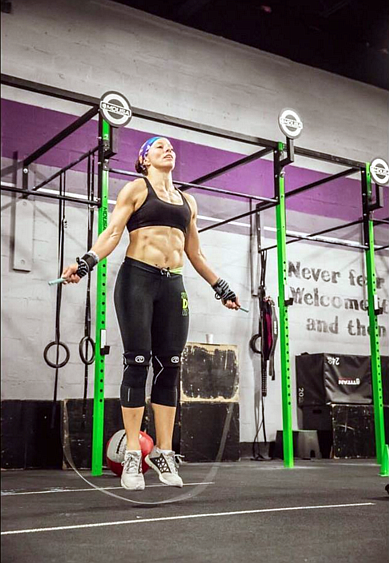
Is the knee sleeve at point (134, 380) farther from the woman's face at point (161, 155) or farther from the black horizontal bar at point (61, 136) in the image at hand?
the black horizontal bar at point (61, 136)

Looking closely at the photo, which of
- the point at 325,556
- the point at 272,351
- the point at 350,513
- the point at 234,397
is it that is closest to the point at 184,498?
the point at 350,513

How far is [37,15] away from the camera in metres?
5.81

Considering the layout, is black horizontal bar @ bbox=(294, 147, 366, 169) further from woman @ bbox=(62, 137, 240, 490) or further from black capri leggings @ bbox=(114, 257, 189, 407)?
black capri leggings @ bbox=(114, 257, 189, 407)

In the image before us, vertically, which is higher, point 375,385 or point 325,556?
point 375,385

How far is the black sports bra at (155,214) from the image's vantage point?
289cm

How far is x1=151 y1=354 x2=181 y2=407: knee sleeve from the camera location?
→ 112 inches

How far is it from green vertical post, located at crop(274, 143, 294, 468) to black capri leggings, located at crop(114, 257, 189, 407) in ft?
5.83

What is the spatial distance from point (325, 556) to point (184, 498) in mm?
1206

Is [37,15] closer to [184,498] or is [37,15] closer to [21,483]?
[21,483]

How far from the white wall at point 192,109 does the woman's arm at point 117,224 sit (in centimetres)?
221

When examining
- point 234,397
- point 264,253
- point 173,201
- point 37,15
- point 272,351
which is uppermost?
point 37,15

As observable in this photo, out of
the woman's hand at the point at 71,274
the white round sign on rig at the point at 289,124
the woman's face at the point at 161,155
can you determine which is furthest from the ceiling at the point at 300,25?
the woman's hand at the point at 71,274

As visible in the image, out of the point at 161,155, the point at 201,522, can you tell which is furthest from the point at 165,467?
the point at 161,155

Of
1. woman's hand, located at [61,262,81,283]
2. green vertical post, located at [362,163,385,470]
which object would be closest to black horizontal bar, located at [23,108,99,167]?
woman's hand, located at [61,262,81,283]
